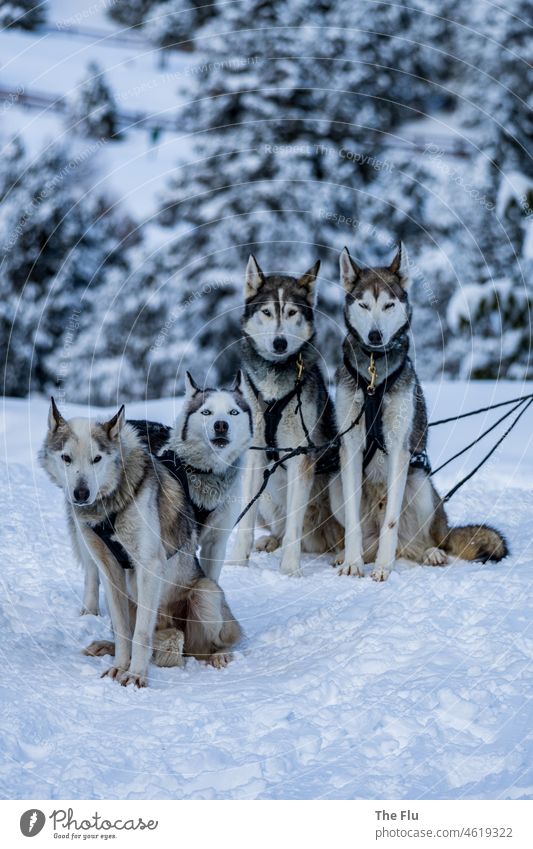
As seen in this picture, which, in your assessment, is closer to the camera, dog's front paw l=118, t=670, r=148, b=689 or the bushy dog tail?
dog's front paw l=118, t=670, r=148, b=689

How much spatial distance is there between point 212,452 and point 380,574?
6.12 ft

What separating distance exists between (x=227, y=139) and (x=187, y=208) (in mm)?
1693

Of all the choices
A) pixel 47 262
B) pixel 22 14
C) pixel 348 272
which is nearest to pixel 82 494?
pixel 348 272

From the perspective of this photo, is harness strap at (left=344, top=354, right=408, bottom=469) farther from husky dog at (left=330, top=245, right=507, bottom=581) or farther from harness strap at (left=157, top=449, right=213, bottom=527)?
harness strap at (left=157, top=449, right=213, bottom=527)

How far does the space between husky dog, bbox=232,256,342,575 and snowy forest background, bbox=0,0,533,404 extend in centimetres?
1028

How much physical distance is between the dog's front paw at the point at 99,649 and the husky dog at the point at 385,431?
84.4 inches

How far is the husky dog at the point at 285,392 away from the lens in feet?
23.6

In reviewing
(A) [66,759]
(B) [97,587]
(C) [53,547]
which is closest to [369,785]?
(A) [66,759]

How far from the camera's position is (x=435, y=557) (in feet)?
23.3

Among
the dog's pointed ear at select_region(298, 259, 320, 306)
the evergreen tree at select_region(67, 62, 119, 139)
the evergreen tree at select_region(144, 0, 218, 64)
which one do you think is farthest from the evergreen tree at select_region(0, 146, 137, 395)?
the dog's pointed ear at select_region(298, 259, 320, 306)

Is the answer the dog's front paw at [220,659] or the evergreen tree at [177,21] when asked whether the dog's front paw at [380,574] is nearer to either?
the dog's front paw at [220,659]

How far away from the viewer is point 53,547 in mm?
7402

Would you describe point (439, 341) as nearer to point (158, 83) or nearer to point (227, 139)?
point (227, 139)

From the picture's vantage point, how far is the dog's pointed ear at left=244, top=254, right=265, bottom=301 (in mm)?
7262
